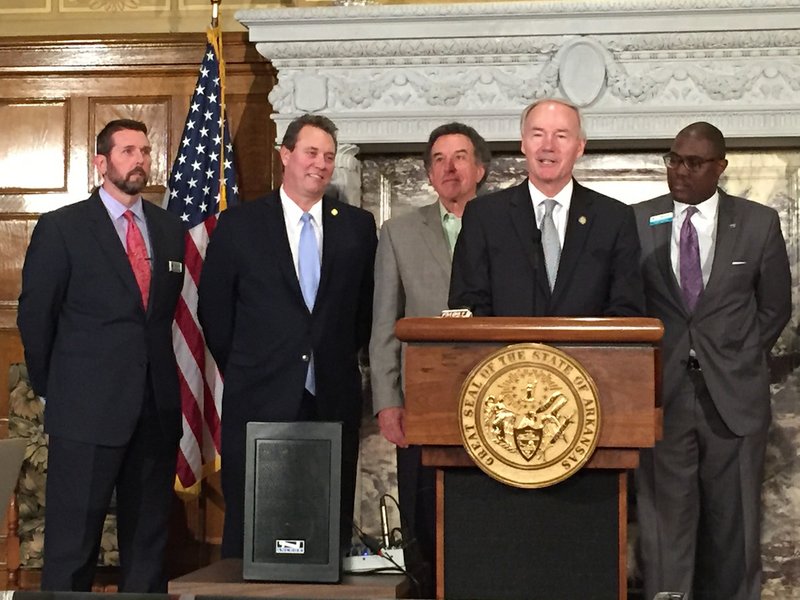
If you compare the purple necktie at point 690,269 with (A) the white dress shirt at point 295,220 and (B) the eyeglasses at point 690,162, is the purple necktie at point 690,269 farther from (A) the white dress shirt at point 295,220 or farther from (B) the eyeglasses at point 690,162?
(A) the white dress shirt at point 295,220

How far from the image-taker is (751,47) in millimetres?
4703

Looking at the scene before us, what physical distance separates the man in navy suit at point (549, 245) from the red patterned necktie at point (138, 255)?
4.61ft

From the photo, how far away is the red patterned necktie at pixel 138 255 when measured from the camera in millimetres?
4078

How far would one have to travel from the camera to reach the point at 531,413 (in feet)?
8.21

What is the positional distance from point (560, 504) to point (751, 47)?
274 centimetres

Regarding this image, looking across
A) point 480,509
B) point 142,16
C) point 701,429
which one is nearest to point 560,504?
point 480,509

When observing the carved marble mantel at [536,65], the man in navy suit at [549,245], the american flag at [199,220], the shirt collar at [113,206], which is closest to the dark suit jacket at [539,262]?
the man in navy suit at [549,245]

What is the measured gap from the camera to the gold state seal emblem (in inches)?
98.4

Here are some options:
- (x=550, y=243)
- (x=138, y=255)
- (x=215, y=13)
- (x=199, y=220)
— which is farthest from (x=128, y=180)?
(x=550, y=243)

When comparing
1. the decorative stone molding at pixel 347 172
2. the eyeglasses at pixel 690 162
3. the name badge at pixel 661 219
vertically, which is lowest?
the name badge at pixel 661 219

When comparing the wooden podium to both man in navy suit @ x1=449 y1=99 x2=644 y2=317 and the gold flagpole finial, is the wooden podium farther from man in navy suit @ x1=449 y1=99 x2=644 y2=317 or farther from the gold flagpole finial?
the gold flagpole finial

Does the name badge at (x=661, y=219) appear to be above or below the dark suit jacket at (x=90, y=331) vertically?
above

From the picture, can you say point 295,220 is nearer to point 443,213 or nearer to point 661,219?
point 443,213

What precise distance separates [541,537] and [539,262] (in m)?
0.70
